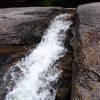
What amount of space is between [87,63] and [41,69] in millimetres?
1962

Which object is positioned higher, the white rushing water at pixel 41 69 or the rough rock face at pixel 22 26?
the rough rock face at pixel 22 26

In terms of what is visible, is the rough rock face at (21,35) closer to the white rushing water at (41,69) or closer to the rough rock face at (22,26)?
the rough rock face at (22,26)

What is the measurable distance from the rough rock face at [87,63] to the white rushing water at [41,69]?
42.6 inches

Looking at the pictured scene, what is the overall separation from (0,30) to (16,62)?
198 cm

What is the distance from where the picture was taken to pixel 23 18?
25.1ft

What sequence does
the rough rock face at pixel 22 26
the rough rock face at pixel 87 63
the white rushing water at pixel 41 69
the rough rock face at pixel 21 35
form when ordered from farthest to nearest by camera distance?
the rough rock face at pixel 22 26 < the rough rock face at pixel 21 35 < the white rushing water at pixel 41 69 < the rough rock face at pixel 87 63

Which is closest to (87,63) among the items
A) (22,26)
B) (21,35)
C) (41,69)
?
(41,69)

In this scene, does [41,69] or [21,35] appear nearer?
[41,69]

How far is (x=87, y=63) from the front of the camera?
377 cm

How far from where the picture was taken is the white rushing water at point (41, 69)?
4582 mm

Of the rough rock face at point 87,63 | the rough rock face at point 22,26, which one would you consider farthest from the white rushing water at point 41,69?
the rough rock face at point 87,63

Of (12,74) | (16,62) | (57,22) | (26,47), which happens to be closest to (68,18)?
(57,22)

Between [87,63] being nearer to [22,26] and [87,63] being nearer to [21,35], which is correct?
[21,35]

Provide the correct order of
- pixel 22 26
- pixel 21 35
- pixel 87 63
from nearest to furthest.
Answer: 1. pixel 87 63
2. pixel 21 35
3. pixel 22 26
